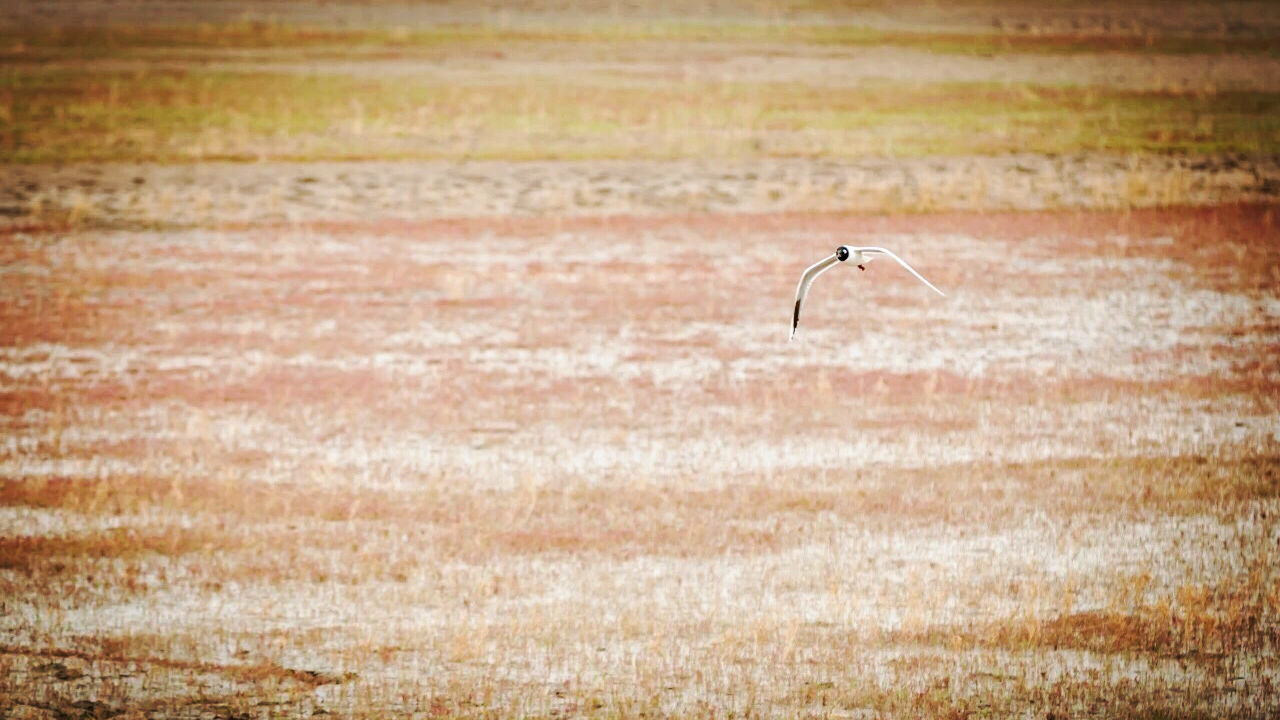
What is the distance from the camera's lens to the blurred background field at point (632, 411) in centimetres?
1185

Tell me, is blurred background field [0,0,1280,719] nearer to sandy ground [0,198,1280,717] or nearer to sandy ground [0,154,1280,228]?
sandy ground [0,198,1280,717]

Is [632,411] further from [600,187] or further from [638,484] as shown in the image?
[600,187]

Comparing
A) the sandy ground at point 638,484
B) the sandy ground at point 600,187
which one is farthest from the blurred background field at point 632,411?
the sandy ground at point 600,187

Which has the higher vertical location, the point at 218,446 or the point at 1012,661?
the point at 218,446

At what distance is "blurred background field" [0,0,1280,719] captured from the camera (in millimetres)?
11852

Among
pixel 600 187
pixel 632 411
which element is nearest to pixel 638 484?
pixel 632 411

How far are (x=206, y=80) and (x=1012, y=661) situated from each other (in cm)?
→ 4105

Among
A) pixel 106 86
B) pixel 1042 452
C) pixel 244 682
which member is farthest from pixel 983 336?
pixel 106 86

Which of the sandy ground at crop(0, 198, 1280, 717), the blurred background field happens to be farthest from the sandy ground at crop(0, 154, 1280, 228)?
the sandy ground at crop(0, 198, 1280, 717)

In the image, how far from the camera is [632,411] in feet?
61.4

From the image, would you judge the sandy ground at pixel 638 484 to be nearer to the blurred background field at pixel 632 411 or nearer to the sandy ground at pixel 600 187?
the blurred background field at pixel 632 411

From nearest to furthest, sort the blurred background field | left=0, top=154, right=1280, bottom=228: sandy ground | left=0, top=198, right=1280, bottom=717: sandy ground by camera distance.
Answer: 1. left=0, top=198, right=1280, bottom=717: sandy ground
2. the blurred background field
3. left=0, top=154, right=1280, bottom=228: sandy ground

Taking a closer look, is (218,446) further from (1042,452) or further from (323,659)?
(1042,452)

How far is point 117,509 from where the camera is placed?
49.4 feet
